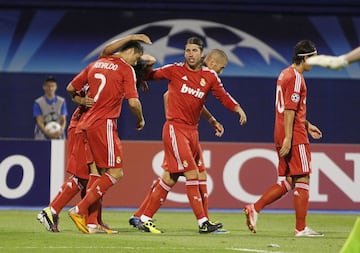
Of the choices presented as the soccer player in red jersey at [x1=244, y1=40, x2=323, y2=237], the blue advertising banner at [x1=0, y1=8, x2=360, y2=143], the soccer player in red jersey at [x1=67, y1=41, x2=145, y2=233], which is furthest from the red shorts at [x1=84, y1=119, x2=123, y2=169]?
the blue advertising banner at [x1=0, y1=8, x2=360, y2=143]

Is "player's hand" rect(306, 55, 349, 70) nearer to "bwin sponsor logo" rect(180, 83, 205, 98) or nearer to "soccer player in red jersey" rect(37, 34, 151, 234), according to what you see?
"soccer player in red jersey" rect(37, 34, 151, 234)

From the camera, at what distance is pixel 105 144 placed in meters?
11.2

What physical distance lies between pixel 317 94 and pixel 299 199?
9.38 m

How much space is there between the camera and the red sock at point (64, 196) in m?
11.4

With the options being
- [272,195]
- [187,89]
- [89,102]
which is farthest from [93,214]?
[272,195]

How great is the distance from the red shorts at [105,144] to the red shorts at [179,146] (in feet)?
2.39

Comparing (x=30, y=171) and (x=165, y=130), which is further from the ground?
(x=165, y=130)

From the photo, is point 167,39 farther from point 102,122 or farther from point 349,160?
point 102,122

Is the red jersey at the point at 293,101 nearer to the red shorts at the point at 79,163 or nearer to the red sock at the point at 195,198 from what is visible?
the red sock at the point at 195,198

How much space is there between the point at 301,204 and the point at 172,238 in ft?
5.28

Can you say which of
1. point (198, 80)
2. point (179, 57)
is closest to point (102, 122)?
point (198, 80)

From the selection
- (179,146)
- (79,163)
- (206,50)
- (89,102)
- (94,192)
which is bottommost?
(94,192)

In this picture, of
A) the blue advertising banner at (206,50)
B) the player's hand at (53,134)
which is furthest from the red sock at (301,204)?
the blue advertising banner at (206,50)

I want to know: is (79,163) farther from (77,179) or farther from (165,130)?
(165,130)
